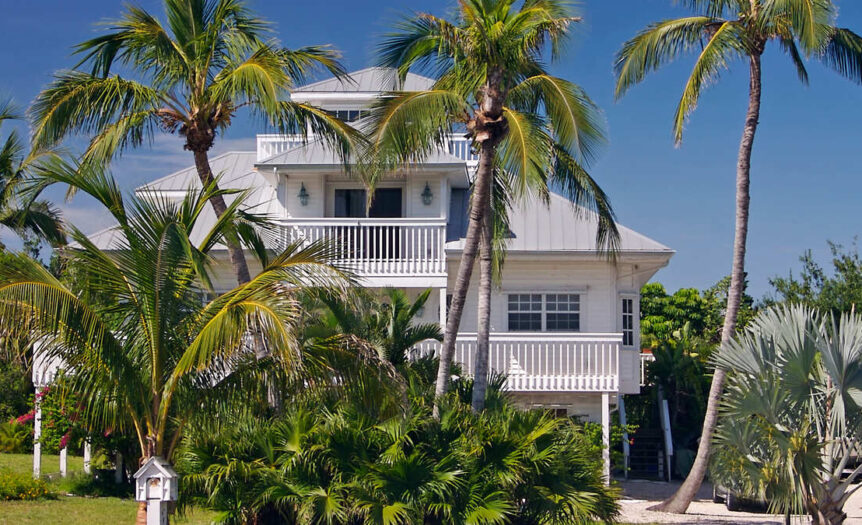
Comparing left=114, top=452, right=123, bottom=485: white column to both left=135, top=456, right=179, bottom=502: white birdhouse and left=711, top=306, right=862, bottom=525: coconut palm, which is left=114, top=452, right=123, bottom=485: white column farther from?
left=711, top=306, right=862, bottom=525: coconut palm

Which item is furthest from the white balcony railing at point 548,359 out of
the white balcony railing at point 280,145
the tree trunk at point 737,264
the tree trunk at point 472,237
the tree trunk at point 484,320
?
the tree trunk at point 472,237

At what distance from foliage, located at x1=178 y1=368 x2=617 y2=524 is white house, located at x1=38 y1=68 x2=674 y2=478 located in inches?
293

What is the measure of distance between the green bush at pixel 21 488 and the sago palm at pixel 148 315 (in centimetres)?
688

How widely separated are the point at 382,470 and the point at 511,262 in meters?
10.8

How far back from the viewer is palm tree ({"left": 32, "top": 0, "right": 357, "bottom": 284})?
596 inches

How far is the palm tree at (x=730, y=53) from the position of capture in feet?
58.0

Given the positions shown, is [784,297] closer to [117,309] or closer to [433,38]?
[433,38]

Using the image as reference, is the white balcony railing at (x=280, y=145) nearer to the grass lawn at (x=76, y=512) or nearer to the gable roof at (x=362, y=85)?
the gable roof at (x=362, y=85)

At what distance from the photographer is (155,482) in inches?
447

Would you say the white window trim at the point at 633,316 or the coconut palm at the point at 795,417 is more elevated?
the white window trim at the point at 633,316

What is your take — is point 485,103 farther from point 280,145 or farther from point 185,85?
point 280,145

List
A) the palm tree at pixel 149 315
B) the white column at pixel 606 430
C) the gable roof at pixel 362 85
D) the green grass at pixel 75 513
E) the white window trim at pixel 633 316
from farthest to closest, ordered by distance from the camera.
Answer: the gable roof at pixel 362 85 < the white window trim at pixel 633 316 < the white column at pixel 606 430 < the green grass at pixel 75 513 < the palm tree at pixel 149 315

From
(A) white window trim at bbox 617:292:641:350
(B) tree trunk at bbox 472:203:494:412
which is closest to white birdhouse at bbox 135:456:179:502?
(B) tree trunk at bbox 472:203:494:412

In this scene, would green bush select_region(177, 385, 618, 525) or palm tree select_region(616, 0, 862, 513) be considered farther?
palm tree select_region(616, 0, 862, 513)
